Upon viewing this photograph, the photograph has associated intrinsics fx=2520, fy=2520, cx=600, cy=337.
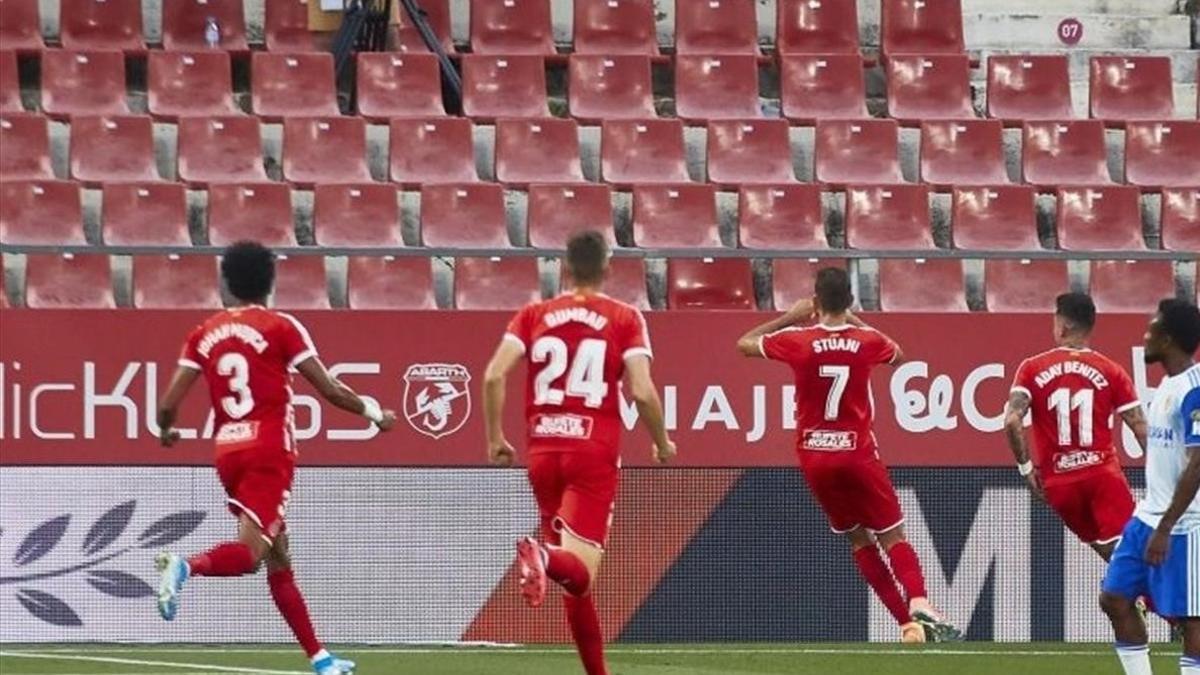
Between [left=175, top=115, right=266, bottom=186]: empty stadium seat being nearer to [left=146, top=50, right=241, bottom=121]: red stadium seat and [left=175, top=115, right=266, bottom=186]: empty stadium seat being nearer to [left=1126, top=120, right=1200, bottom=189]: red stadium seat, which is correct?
[left=146, top=50, right=241, bottom=121]: red stadium seat

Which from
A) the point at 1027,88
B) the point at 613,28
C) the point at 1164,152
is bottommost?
the point at 1164,152

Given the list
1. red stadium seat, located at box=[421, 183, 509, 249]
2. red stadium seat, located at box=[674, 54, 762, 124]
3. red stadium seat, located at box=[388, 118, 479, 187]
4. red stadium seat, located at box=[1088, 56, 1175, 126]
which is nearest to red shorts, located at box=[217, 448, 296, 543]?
red stadium seat, located at box=[421, 183, 509, 249]

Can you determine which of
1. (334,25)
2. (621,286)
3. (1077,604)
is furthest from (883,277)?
(334,25)

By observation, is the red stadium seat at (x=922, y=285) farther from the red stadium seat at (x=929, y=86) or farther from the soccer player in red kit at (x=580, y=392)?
the soccer player in red kit at (x=580, y=392)

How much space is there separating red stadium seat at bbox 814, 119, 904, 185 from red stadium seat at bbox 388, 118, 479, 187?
266 cm

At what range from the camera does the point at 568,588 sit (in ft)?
33.8

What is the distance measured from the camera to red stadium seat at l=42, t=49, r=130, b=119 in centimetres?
1903

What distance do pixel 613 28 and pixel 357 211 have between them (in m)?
3.54

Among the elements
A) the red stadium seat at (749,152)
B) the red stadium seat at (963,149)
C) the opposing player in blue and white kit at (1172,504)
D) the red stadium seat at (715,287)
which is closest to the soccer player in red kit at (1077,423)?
the opposing player in blue and white kit at (1172,504)

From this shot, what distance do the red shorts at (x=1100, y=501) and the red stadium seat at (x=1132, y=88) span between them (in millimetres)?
7337

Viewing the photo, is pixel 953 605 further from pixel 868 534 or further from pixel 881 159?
pixel 881 159

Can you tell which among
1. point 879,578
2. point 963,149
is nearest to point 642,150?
point 963,149

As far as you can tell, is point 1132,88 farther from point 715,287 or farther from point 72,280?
point 72,280

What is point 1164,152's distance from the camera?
19.6m
